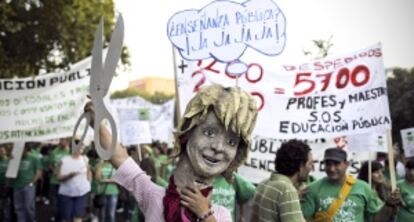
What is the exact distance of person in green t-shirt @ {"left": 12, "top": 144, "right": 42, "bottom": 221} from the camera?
10.2 meters

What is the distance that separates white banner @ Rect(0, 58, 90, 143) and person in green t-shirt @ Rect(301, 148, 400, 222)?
15.1 feet

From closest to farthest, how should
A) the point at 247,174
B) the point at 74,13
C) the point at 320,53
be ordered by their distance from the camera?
the point at 247,174
the point at 74,13
the point at 320,53

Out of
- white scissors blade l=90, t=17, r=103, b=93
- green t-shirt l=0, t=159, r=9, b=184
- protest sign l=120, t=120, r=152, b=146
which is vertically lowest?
green t-shirt l=0, t=159, r=9, b=184

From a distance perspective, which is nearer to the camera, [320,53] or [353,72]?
[353,72]

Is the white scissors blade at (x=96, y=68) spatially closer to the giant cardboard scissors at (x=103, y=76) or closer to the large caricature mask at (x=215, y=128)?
the giant cardboard scissors at (x=103, y=76)

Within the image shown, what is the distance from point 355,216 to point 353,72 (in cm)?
226

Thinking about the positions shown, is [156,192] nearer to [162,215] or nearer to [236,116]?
[162,215]

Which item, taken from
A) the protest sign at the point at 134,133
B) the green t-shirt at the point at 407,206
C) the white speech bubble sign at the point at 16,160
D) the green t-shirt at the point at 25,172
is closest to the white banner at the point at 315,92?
the green t-shirt at the point at 407,206

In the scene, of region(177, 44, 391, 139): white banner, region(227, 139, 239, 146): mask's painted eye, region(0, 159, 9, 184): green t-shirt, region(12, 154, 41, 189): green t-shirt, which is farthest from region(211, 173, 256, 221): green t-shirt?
region(0, 159, 9, 184): green t-shirt

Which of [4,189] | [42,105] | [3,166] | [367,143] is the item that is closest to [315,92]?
[367,143]

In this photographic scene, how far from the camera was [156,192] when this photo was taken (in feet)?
8.29

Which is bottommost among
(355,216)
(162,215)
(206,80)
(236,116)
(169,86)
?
(355,216)

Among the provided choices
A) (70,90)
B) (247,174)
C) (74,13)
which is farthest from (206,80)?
(74,13)

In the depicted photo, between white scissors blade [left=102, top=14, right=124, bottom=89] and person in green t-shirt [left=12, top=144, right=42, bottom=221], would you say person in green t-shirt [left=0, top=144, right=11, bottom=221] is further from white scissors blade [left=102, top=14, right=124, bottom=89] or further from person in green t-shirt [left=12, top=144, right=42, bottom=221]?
white scissors blade [left=102, top=14, right=124, bottom=89]
